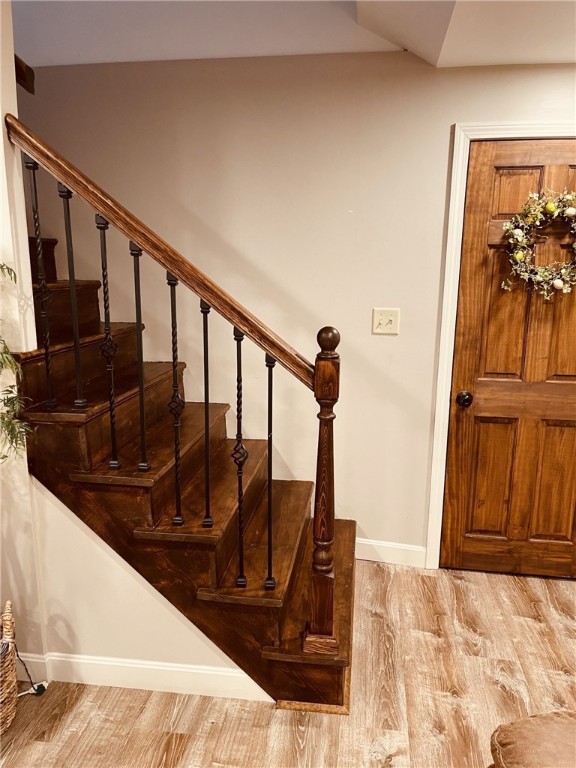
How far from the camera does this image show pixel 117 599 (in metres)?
1.84

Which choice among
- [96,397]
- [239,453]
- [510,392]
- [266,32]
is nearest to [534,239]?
[510,392]

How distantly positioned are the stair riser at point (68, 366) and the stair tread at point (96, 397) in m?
0.03

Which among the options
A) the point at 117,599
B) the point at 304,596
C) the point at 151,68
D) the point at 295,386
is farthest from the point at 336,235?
the point at 117,599

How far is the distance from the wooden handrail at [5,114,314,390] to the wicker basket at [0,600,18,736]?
1248mm

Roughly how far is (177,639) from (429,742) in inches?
35.9

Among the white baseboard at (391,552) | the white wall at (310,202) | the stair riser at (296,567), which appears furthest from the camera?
the white baseboard at (391,552)

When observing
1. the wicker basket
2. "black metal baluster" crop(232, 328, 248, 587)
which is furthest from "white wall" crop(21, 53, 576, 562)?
the wicker basket

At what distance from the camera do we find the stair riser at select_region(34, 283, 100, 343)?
2.04 meters

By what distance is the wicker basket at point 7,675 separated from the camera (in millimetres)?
1633

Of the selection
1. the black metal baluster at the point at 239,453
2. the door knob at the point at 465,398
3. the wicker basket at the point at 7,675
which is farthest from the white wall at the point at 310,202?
the wicker basket at the point at 7,675

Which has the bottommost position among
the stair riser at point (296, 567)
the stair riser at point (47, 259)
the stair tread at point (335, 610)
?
the stair tread at point (335, 610)

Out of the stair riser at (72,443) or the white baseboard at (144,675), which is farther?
the white baseboard at (144,675)

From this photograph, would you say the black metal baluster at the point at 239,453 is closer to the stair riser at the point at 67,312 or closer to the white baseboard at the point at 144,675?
the white baseboard at the point at 144,675

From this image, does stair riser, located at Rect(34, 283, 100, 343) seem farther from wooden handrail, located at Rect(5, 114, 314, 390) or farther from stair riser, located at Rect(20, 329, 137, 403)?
wooden handrail, located at Rect(5, 114, 314, 390)
